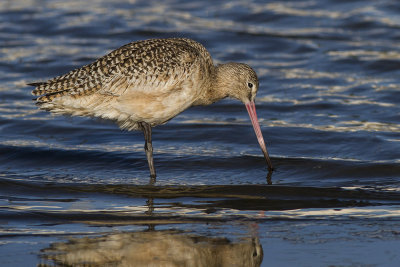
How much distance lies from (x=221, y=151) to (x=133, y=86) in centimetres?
151

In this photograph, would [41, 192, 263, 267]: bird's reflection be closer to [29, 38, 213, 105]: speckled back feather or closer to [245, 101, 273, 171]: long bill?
[29, 38, 213, 105]: speckled back feather

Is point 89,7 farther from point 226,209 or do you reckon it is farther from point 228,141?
point 226,209

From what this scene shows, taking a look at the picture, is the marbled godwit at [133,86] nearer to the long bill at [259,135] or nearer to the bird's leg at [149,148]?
the bird's leg at [149,148]

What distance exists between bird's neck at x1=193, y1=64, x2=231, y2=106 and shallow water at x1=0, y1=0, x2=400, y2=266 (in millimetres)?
610

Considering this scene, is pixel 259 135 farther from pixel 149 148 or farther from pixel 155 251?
pixel 155 251

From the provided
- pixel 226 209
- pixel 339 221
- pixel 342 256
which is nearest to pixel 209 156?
pixel 226 209

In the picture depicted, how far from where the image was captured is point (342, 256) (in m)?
5.22

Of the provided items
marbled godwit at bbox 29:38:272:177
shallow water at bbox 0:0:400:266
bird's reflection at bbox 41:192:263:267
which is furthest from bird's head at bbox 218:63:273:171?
bird's reflection at bbox 41:192:263:267

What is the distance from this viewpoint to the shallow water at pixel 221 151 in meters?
5.54

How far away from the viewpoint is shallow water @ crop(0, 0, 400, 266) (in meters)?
5.54

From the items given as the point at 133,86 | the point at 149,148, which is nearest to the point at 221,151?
Result: the point at 149,148

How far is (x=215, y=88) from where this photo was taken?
27.3 ft

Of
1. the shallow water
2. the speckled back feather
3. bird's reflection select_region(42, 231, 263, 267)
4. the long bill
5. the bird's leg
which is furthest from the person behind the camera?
the long bill

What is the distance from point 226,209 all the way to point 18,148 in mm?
3036
